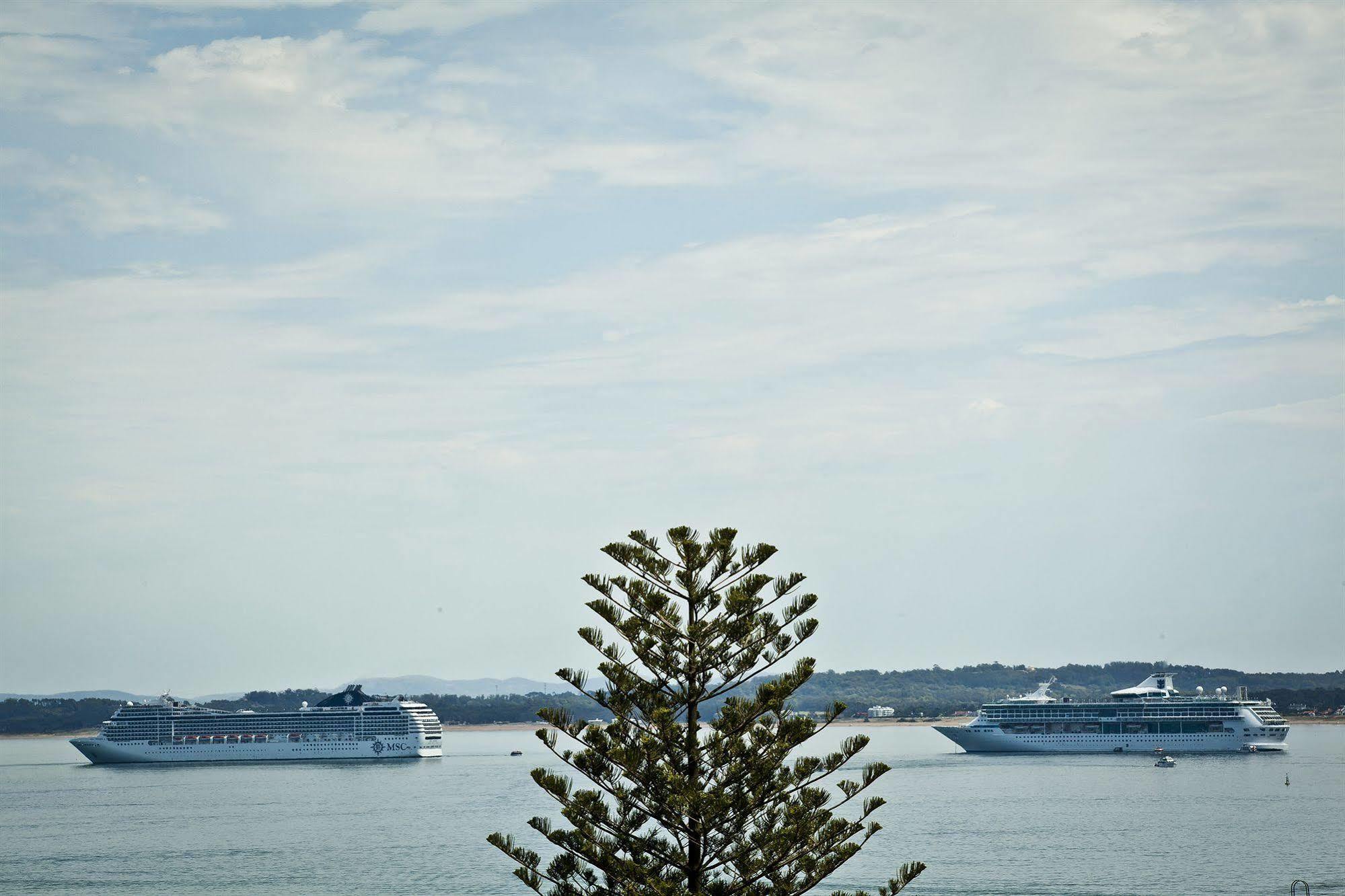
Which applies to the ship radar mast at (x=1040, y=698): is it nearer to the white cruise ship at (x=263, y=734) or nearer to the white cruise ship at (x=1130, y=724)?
the white cruise ship at (x=1130, y=724)

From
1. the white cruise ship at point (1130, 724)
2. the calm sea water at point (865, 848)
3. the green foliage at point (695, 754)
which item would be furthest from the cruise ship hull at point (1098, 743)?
the green foliage at point (695, 754)

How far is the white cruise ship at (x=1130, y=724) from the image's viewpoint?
105 m

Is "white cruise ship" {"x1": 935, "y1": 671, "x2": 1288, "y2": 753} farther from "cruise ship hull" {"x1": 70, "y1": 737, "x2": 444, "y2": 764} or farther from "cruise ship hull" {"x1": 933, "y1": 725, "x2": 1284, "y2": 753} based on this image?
"cruise ship hull" {"x1": 70, "y1": 737, "x2": 444, "y2": 764}

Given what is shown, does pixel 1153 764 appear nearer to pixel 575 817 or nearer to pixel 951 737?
pixel 951 737

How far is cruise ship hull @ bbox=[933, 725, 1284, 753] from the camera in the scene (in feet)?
345

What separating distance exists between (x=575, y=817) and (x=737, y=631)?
3381 mm

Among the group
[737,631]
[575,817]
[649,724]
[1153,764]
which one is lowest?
[1153,764]

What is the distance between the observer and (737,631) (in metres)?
18.8

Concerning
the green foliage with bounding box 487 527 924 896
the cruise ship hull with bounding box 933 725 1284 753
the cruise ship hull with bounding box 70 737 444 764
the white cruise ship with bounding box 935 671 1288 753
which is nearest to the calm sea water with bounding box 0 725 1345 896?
the cruise ship hull with bounding box 933 725 1284 753

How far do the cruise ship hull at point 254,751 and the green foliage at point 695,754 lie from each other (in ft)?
338

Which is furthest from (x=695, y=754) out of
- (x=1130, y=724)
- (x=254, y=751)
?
(x=254, y=751)

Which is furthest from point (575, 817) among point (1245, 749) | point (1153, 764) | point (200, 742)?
point (200, 742)

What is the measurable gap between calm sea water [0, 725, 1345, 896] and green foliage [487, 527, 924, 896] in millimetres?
22523

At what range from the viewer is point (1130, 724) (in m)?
107
